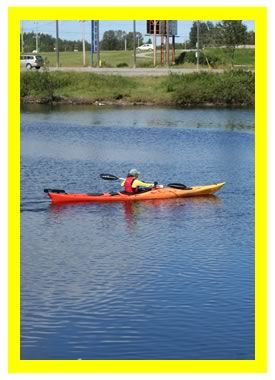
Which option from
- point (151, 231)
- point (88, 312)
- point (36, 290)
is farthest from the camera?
point (151, 231)

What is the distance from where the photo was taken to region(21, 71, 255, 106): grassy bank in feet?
198

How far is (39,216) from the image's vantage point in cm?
2614

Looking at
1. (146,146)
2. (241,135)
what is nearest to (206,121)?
(241,135)

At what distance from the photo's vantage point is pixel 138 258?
21406 mm

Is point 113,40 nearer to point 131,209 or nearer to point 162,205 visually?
point 162,205

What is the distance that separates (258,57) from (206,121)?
112ft

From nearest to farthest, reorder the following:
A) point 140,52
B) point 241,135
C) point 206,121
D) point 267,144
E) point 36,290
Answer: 1. point 267,144
2. point 36,290
3. point 241,135
4. point 206,121
5. point 140,52

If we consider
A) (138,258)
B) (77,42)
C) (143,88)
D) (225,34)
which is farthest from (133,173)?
(77,42)

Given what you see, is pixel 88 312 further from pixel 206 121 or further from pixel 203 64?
pixel 203 64

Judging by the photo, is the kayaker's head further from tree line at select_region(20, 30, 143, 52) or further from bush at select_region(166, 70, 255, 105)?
tree line at select_region(20, 30, 143, 52)

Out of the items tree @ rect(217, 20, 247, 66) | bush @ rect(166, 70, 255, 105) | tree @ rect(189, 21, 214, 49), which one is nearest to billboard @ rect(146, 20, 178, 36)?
tree @ rect(217, 20, 247, 66)

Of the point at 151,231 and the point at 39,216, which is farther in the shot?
the point at 39,216

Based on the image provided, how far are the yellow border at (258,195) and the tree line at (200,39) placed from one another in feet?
178

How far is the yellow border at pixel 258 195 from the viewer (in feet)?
45.8
